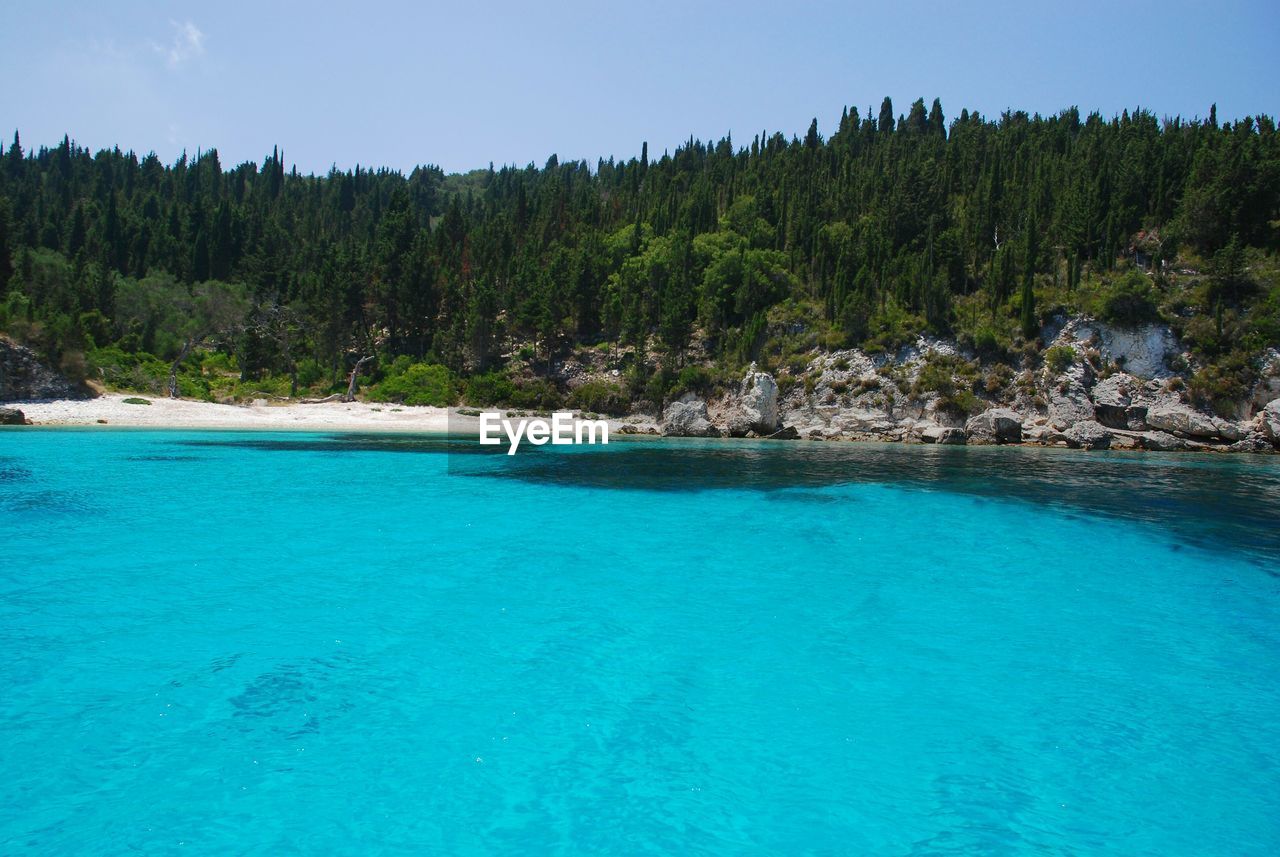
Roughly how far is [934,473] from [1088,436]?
23.8 m

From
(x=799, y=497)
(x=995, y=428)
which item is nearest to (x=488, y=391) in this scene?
(x=995, y=428)

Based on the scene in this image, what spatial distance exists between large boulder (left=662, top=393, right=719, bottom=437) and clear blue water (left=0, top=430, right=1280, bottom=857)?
3888cm

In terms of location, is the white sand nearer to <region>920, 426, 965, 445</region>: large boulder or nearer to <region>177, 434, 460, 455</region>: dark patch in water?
<region>177, 434, 460, 455</region>: dark patch in water

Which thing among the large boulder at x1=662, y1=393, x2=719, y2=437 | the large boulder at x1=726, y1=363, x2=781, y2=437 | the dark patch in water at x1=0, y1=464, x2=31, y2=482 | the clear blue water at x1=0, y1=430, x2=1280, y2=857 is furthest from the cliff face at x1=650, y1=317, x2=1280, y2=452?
the dark patch in water at x1=0, y1=464, x2=31, y2=482

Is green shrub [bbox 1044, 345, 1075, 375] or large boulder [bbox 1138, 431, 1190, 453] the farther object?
green shrub [bbox 1044, 345, 1075, 375]

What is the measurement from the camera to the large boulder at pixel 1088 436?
49213 millimetres

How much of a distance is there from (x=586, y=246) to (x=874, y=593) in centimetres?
7055

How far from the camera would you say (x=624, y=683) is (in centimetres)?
914

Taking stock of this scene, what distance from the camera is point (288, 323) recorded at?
229 feet

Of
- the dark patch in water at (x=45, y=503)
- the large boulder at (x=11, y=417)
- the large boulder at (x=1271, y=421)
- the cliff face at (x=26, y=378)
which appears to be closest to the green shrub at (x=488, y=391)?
the cliff face at (x=26, y=378)

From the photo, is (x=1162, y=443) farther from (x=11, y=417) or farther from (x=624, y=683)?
(x=11, y=417)

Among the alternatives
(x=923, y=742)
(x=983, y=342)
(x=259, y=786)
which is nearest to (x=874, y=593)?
(x=923, y=742)

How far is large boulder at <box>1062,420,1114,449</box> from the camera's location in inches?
1938

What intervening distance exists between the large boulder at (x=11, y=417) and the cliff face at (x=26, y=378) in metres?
4.87
